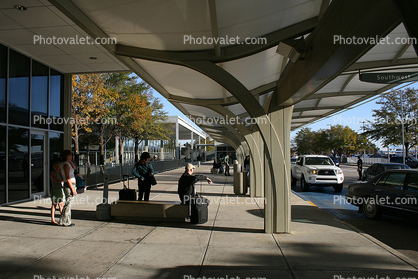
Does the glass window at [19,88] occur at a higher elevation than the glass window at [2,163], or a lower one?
higher

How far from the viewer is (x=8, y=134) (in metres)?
9.16

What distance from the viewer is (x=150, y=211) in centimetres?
732

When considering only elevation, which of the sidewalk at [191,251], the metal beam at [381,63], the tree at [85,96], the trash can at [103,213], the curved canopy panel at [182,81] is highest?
the tree at [85,96]

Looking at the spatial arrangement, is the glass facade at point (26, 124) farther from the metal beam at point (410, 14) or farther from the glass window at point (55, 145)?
the metal beam at point (410, 14)

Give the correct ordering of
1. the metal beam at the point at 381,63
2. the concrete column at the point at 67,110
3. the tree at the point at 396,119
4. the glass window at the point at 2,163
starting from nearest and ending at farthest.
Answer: the metal beam at the point at 381,63, the glass window at the point at 2,163, the concrete column at the point at 67,110, the tree at the point at 396,119

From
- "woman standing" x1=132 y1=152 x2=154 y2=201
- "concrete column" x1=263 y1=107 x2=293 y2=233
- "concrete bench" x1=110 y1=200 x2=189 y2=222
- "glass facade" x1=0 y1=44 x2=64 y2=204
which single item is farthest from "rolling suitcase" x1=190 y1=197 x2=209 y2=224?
"glass facade" x1=0 y1=44 x2=64 y2=204

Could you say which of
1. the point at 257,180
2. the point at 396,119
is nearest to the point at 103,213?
the point at 257,180

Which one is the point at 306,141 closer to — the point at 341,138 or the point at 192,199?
the point at 341,138

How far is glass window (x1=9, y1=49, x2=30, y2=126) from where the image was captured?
941 cm

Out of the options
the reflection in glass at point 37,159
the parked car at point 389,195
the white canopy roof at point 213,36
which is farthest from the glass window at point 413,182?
the reflection in glass at point 37,159

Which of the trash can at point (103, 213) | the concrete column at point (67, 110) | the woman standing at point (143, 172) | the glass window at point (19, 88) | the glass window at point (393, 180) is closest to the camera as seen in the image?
the trash can at point (103, 213)

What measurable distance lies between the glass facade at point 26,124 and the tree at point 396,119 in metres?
32.3

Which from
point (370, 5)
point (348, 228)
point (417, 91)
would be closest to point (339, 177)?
point (348, 228)

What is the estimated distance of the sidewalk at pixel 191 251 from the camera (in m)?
4.31
